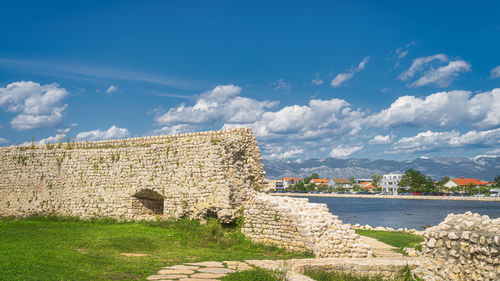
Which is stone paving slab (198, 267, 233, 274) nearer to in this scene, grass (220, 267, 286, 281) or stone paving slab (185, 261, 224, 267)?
stone paving slab (185, 261, 224, 267)

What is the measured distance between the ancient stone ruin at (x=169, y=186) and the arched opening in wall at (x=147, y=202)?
0.16 feet

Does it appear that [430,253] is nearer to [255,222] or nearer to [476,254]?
[476,254]

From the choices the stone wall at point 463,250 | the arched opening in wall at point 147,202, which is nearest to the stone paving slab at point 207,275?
the stone wall at point 463,250

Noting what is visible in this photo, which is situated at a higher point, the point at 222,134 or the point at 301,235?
the point at 222,134

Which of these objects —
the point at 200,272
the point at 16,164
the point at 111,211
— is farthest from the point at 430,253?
the point at 16,164

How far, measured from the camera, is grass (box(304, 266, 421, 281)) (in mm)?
9617

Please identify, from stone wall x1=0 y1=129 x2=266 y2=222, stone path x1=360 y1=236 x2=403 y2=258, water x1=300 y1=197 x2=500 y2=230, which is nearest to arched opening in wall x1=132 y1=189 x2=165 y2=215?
stone wall x1=0 y1=129 x2=266 y2=222

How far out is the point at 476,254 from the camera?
31.0 feet

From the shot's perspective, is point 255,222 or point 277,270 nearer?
point 277,270

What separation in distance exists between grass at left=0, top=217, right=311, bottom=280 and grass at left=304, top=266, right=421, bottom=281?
197cm

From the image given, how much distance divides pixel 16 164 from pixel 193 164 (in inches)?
443

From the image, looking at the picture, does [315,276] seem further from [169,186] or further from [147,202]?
[147,202]

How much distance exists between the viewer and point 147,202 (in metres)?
18.0

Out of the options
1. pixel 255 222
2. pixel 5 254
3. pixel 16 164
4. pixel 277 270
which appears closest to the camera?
pixel 277 270
